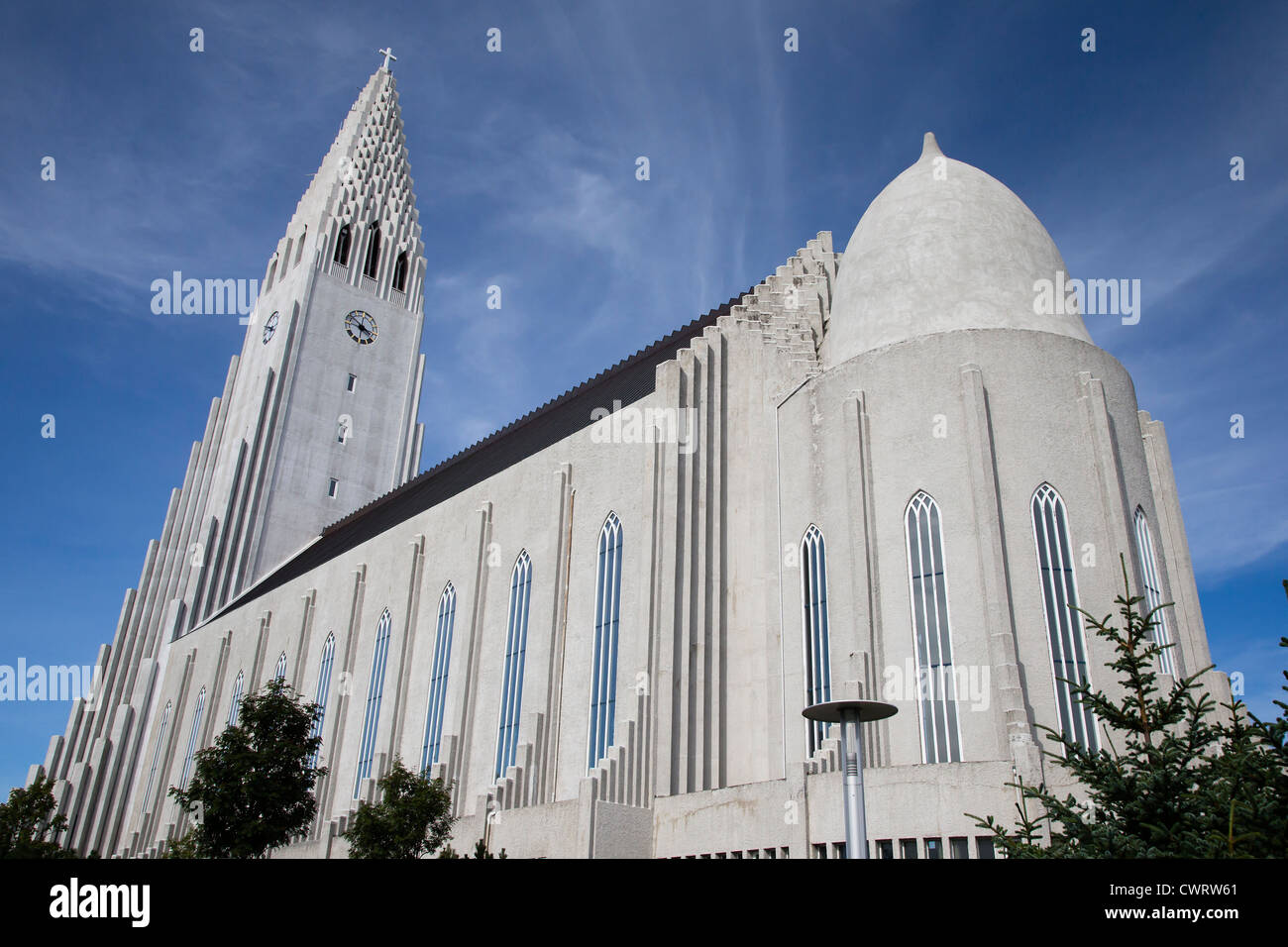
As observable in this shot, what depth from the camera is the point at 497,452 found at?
124 feet

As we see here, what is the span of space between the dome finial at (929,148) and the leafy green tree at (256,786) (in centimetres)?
2090

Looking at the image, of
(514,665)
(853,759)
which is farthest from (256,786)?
(853,759)

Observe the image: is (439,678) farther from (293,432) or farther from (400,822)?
(293,432)

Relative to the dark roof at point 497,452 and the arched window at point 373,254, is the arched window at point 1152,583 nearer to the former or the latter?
the dark roof at point 497,452

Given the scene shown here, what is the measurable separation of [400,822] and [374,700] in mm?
14411

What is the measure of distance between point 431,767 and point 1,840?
9.53 metres

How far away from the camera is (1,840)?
915 inches

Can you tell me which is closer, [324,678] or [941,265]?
[941,265]

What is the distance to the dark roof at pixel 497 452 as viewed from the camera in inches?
1258

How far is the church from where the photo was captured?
19391 mm

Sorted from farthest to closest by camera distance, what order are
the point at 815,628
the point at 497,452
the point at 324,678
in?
the point at 497,452
the point at 324,678
the point at 815,628

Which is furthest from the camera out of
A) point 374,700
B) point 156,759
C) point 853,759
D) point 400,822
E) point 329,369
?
point 329,369

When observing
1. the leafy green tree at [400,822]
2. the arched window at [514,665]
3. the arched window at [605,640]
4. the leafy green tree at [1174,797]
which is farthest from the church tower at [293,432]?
the leafy green tree at [1174,797]
